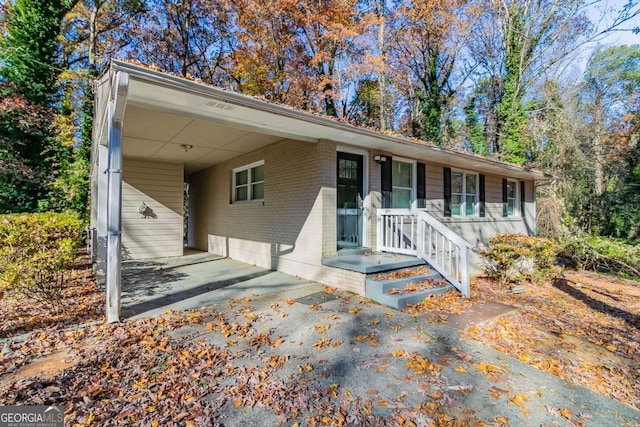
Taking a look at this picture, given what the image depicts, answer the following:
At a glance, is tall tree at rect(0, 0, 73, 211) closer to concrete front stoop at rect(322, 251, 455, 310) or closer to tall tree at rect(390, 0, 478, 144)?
concrete front stoop at rect(322, 251, 455, 310)

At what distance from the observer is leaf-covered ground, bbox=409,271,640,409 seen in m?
2.78

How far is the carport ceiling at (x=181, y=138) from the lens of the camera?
5.05 m

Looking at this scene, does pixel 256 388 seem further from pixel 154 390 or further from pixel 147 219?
pixel 147 219

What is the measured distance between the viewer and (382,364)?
112 inches

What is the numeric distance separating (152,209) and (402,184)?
7029 mm

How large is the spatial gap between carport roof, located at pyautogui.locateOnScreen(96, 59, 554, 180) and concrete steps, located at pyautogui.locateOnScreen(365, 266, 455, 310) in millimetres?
2540

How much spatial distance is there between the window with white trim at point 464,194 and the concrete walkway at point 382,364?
6.02 m

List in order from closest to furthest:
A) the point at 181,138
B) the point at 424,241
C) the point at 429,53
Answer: the point at 424,241, the point at 181,138, the point at 429,53

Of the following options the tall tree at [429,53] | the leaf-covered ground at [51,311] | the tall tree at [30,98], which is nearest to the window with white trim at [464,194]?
the tall tree at [429,53]

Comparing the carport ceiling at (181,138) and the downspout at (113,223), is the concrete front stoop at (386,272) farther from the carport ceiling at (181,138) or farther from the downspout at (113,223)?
the downspout at (113,223)

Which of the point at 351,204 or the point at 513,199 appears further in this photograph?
the point at 513,199

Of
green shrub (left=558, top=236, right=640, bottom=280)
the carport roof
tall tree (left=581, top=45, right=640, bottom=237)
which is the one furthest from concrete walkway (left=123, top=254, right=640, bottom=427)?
tall tree (left=581, top=45, right=640, bottom=237)

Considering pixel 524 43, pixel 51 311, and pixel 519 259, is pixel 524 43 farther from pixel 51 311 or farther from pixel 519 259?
pixel 51 311

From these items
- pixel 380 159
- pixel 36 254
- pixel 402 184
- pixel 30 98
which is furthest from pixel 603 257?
pixel 30 98
